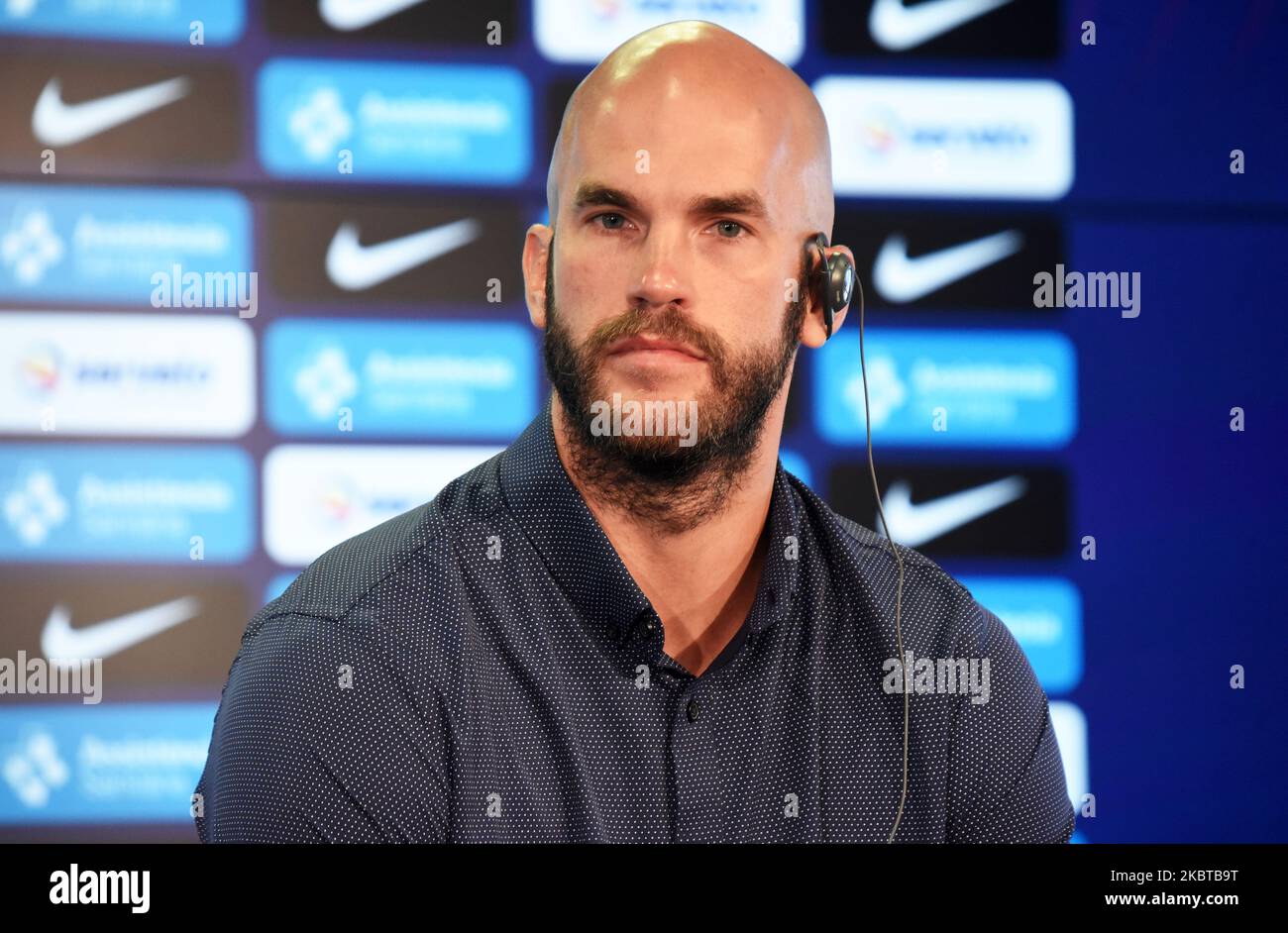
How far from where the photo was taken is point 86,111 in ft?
8.98

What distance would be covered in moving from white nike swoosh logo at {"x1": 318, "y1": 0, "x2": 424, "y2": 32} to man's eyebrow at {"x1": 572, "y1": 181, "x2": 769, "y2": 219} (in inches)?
47.0

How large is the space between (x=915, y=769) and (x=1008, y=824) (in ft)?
0.54

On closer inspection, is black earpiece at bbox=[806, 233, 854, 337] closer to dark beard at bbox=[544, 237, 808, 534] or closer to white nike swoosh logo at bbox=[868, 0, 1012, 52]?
dark beard at bbox=[544, 237, 808, 534]

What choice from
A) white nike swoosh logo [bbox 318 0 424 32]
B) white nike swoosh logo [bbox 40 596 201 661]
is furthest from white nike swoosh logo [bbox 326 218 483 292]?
white nike swoosh logo [bbox 40 596 201 661]

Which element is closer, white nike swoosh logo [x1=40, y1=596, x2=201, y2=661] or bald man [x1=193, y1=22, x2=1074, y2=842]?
bald man [x1=193, y1=22, x2=1074, y2=842]

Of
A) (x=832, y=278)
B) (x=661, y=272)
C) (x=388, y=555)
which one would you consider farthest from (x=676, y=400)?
(x=388, y=555)

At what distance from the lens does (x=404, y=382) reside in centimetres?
277

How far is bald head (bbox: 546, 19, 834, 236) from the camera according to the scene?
1831mm

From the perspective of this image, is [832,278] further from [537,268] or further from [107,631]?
[107,631]

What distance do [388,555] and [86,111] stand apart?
156cm

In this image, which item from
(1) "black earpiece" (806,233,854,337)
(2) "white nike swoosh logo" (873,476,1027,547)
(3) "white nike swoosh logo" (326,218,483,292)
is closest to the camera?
(1) "black earpiece" (806,233,854,337)

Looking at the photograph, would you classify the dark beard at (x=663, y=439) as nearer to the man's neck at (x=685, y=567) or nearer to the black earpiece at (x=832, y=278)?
the man's neck at (x=685, y=567)

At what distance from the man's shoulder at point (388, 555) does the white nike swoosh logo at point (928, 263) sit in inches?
52.4
